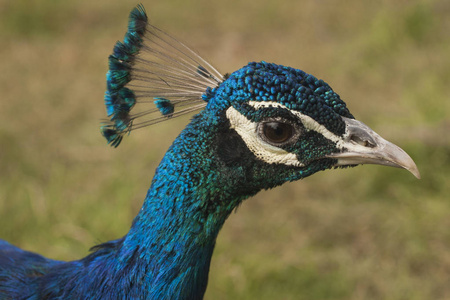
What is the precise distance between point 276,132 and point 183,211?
1.02ft

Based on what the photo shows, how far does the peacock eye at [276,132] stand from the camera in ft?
4.38

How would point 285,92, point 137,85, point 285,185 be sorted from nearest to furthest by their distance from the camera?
point 285,92 < point 137,85 < point 285,185

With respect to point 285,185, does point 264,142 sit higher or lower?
lower

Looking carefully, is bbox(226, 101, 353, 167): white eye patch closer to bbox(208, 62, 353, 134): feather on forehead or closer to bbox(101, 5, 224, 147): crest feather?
bbox(208, 62, 353, 134): feather on forehead

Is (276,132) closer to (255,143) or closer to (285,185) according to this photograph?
→ (255,143)

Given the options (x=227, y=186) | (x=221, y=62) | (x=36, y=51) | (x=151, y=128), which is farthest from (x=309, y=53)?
(x=227, y=186)

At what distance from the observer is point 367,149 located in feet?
4.50

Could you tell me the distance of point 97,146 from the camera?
3.87 metres

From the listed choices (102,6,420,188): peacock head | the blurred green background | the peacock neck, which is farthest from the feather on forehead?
the blurred green background

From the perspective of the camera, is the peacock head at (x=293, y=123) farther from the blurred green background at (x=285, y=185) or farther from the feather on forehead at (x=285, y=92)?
the blurred green background at (x=285, y=185)

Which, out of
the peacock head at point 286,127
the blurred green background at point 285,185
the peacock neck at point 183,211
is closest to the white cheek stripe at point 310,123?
the peacock head at point 286,127

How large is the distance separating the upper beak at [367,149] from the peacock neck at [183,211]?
0.29m

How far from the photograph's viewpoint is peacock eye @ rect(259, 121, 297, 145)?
4.38 feet

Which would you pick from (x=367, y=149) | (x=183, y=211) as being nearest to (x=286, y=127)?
(x=367, y=149)
